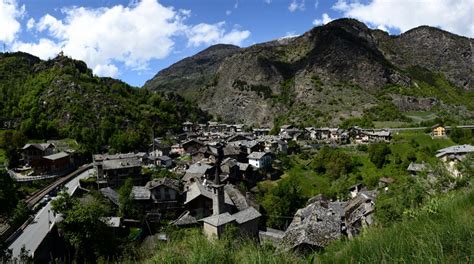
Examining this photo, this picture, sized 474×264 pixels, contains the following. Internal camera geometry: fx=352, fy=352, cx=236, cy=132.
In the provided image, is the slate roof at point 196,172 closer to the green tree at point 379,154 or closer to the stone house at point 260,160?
the stone house at point 260,160

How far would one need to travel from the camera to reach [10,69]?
8325 centimetres

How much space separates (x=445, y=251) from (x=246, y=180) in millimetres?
35811

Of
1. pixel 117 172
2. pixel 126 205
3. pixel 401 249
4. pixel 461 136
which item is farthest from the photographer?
pixel 461 136

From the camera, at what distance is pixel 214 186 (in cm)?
2325

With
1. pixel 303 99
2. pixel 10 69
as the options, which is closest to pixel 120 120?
pixel 10 69

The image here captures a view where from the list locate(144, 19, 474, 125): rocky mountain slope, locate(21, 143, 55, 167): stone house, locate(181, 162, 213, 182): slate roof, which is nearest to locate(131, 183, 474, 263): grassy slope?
locate(181, 162, 213, 182): slate roof

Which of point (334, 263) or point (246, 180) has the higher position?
point (334, 263)

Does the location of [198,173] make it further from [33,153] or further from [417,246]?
[417,246]

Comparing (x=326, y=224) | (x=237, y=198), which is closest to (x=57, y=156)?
(x=237, y=198)

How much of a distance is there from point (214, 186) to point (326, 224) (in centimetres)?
792

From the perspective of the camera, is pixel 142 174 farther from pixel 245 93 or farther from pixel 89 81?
pixel 245 93

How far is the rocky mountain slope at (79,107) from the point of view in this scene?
5548 centimetres

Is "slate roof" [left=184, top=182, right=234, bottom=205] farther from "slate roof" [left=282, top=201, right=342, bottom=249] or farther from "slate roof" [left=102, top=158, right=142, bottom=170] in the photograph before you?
"slate roof" [left=102, top=158, right=142, bottom=170]

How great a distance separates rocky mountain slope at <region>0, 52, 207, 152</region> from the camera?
55.5 m
